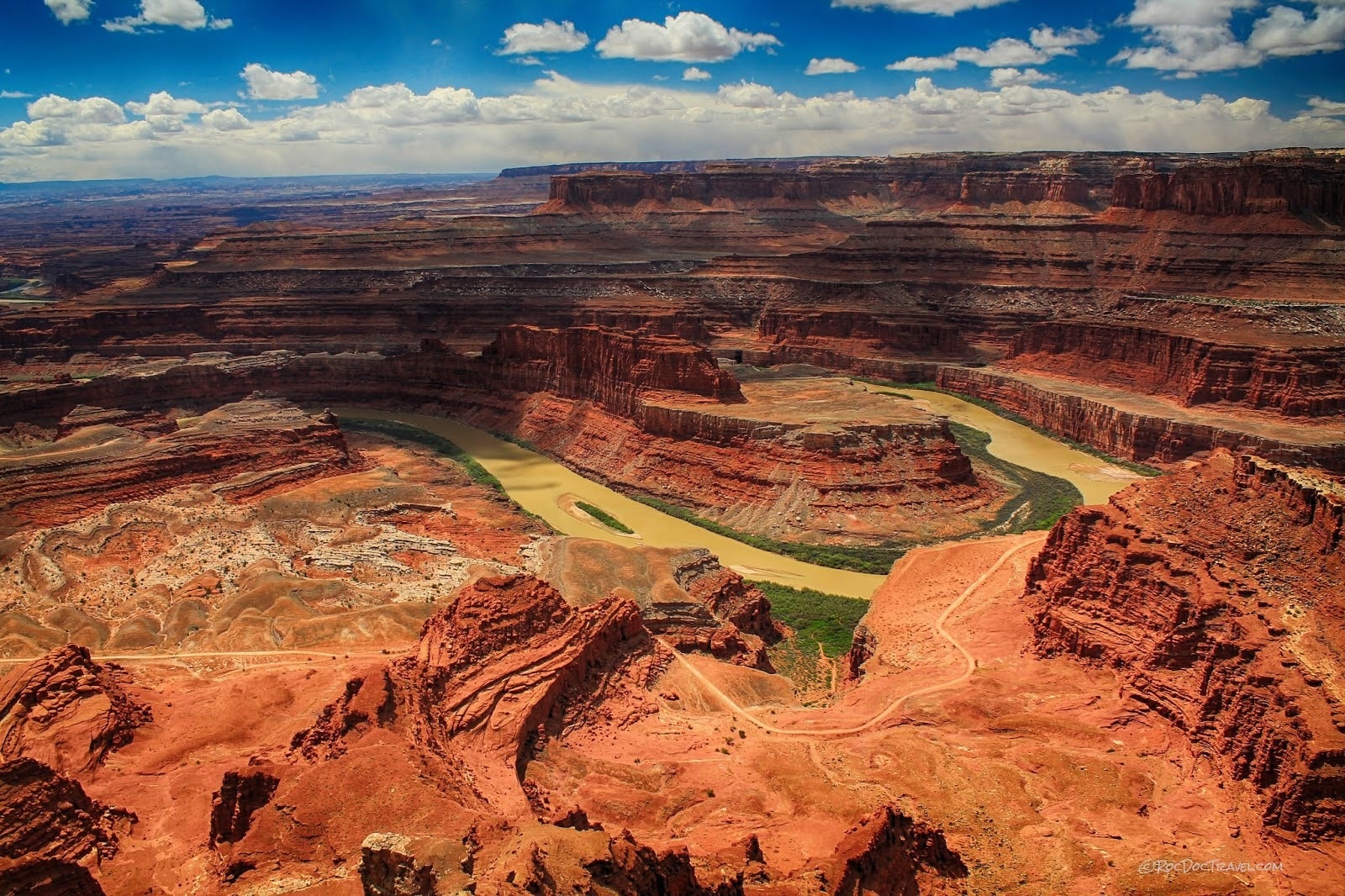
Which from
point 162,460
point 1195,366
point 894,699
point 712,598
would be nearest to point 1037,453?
point 1195,366

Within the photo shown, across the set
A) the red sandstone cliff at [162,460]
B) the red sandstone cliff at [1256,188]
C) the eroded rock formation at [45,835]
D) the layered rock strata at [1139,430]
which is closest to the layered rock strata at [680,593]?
the eroded rock formation at [45,835]

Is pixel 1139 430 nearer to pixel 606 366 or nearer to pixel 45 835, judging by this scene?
pixel 606 366

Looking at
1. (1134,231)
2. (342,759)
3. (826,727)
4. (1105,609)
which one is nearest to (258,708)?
(342,759)

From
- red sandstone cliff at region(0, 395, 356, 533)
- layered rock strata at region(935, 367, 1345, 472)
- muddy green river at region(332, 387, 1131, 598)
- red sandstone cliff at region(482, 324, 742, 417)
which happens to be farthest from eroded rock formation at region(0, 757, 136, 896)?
layered rock strata at region(935, 367, 1345, 472)

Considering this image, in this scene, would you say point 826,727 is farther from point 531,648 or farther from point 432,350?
point 432,350

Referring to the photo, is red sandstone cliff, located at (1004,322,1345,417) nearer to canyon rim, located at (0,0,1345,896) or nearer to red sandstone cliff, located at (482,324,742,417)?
canyon rim, located at (0,0,1345,896)

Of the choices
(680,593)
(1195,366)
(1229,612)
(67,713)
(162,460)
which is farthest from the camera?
(1195,366)
